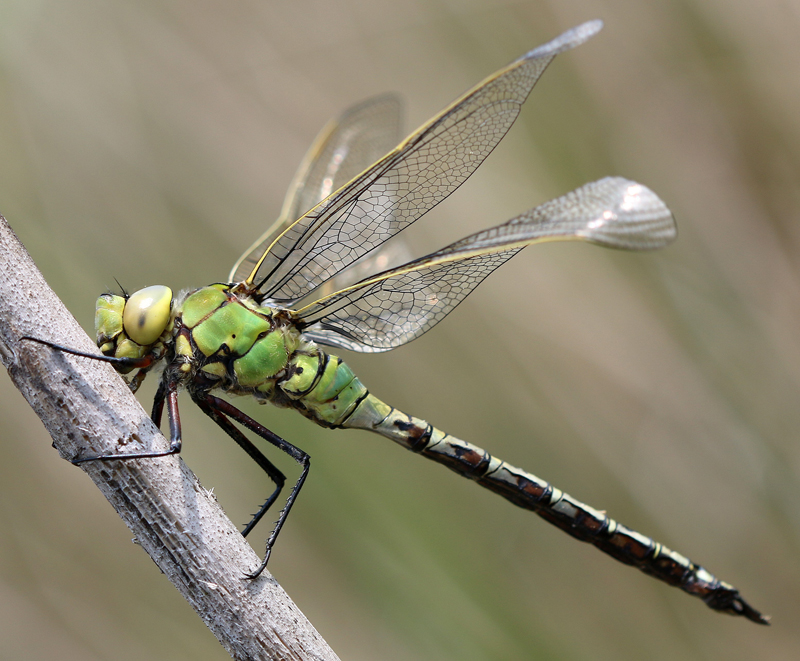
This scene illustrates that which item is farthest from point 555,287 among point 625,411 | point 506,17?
point 506,17

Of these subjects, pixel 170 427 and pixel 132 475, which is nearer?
pixel 132 475

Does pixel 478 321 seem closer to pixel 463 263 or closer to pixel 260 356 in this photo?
pixel 463 263

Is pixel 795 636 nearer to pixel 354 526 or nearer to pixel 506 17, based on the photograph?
pixel 354 526

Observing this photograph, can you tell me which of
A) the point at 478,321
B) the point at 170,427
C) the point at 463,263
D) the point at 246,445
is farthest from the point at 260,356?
the point at 478,321

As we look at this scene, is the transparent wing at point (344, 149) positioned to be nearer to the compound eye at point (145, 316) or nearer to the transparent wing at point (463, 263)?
the transparent wing at point (463, 263)

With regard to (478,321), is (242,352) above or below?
below

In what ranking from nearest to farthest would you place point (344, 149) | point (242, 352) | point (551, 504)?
point (242, 352)
point (551, 504)
point (344, 149)
